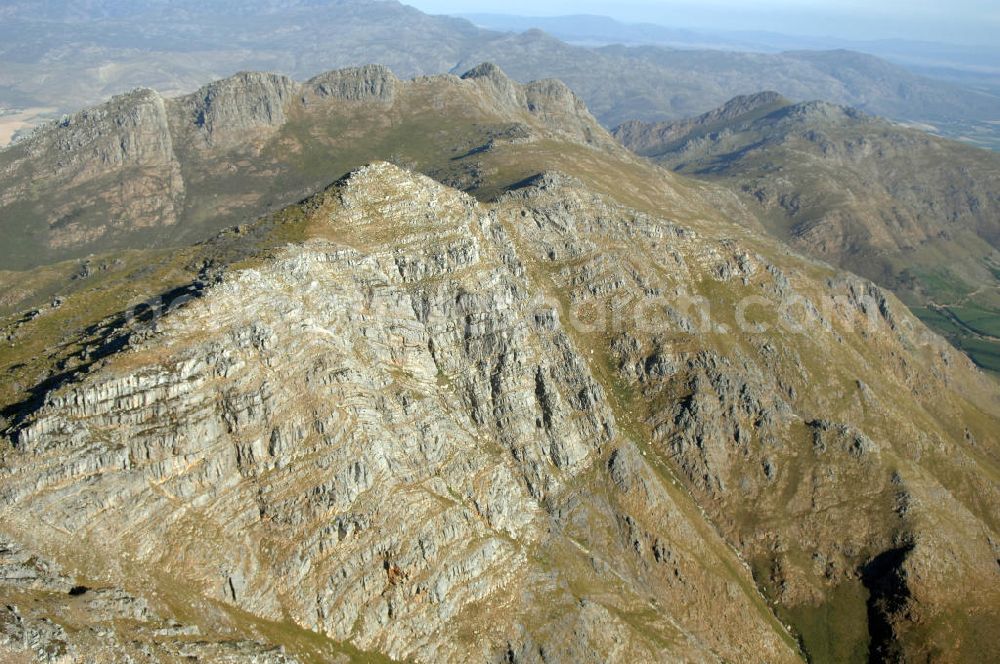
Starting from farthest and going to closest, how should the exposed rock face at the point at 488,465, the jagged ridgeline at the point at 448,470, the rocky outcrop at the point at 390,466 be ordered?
the exposed rock face at the point at 488,465 → the rocky outcrop at the point at 390,466 → the jagged ridgeline at the point at 448,470

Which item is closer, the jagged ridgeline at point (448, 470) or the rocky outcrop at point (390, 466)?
the jagged ridgeline at point (448, 470)

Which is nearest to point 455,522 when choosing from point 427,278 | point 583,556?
point 583,556

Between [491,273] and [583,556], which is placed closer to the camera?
[583,556]

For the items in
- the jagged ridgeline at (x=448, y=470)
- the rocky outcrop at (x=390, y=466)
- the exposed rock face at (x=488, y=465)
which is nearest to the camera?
the jagged ridgeline at (x=448, y=470)

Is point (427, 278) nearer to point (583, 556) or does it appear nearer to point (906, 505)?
point (583, 556)

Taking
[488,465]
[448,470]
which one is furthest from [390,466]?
[488,465]
